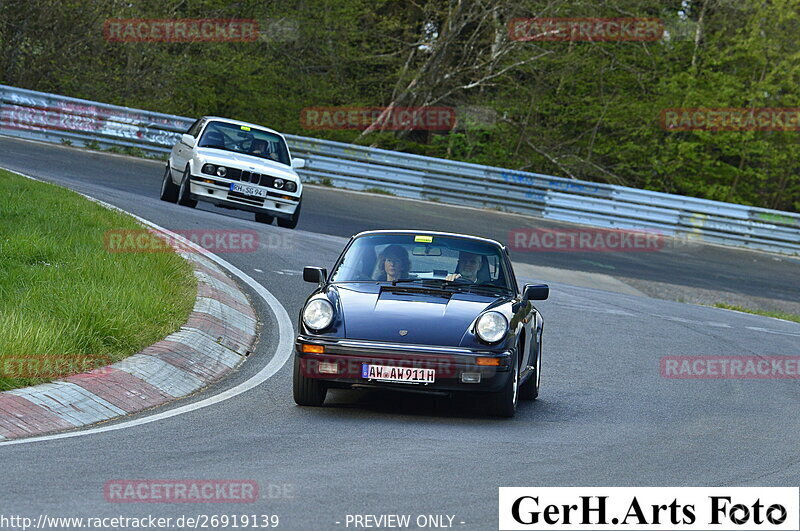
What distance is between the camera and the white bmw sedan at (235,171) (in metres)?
19.8

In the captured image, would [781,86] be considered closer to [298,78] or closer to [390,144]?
[390,144]

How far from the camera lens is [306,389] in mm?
8906

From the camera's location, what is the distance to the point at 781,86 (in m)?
37.7

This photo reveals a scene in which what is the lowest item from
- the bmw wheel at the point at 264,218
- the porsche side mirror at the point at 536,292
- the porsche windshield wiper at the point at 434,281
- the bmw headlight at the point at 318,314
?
the bmw wheel at the point at 264,218

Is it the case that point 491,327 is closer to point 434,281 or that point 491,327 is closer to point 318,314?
point 434,281

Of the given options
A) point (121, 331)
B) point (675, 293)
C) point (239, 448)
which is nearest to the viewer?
point (239, 448)

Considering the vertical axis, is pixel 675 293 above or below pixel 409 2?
below

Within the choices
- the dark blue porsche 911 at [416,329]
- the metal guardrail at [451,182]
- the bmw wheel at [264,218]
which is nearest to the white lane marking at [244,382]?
the dark blue porsche 911 at [416,329]

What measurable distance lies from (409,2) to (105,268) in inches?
1058

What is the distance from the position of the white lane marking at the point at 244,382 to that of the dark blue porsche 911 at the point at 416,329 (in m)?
0.71

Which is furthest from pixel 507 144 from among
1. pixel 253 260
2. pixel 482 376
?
pixel 482 376

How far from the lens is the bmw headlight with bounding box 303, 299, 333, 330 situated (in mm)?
8875

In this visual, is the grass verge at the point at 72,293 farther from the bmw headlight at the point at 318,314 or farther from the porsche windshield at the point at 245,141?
the porsche windshield at the point at 245,141

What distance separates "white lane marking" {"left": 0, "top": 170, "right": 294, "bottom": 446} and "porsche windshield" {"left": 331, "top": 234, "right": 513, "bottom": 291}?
1143 millimetres
